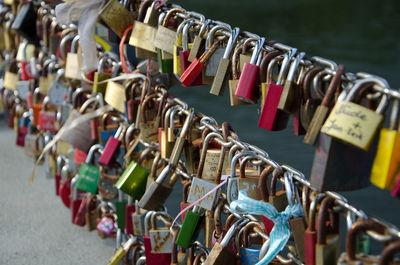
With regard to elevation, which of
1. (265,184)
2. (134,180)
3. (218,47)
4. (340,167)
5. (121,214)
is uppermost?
(218,47)

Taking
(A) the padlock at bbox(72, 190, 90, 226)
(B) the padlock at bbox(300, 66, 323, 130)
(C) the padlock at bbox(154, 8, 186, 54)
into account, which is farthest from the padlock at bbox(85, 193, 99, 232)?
(B) the padlock at bbox(300, 66, 323, 130)

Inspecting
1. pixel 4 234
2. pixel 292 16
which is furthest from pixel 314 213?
pixel 292 16

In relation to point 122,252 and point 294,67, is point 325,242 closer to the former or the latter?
point 294,67

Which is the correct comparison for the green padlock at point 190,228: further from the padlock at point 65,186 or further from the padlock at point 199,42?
the padlock at point 65,186

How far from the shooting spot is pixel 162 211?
6.22 ft

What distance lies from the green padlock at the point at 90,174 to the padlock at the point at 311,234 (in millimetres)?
1161

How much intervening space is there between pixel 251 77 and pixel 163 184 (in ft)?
1.61

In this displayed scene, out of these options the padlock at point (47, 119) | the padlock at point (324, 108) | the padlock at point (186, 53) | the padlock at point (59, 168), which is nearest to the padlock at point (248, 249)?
the padlock at point (324, 108)

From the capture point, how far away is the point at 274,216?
1263 mm

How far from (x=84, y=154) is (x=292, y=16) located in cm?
528

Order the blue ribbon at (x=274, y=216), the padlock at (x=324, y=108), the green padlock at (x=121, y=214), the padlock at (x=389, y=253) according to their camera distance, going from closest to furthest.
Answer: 1. the padlock at (x=389, y=253)
2. the padlock at (x=324, y=108)
3. the blue ribbon at (x=274, y=216)
4. the green padlock at (x=121, y=214)

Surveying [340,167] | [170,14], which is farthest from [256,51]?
[170,14]

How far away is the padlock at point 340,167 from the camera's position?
1126 mm

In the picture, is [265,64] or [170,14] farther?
[170,14]
